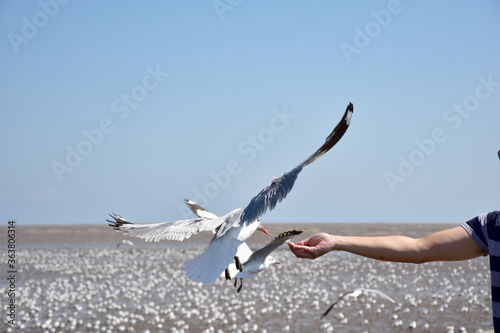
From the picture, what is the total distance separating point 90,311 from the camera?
501 inches

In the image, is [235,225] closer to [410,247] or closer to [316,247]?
[316,247]

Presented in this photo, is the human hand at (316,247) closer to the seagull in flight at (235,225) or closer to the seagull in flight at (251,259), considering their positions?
the seagull in flight at (235,225)

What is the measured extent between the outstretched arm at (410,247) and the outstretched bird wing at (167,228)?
1.35 meters

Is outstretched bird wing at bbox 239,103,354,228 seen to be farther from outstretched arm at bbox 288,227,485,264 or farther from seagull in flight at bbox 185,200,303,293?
seagull in flight at bbox 185,200,303,293

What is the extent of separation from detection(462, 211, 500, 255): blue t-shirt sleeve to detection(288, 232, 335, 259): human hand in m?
0.75

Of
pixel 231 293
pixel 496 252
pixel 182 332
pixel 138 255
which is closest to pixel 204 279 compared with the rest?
pixel 496 252

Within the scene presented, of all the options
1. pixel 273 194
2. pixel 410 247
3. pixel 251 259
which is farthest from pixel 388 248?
pixel 251 259

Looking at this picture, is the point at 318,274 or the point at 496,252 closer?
the point at 496,252

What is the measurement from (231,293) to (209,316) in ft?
9.14

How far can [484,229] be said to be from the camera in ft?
8.89

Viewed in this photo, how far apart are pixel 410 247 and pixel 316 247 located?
1.76 feet

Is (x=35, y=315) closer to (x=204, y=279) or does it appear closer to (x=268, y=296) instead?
(x=268, y=296)

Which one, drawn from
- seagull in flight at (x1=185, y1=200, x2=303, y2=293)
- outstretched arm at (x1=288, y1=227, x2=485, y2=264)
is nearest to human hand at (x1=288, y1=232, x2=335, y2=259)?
outstretched arm at (x1=288, y1=227, x2=485, y2=264)

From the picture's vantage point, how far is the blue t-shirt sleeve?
264 centimetres
